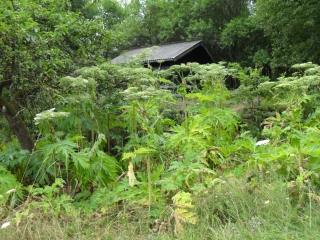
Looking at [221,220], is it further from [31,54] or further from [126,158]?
[31,54]

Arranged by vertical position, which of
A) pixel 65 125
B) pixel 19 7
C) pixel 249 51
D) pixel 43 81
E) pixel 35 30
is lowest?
pixel 249 51

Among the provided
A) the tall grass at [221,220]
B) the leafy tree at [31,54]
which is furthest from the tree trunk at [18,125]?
the tall grass at [221,220]

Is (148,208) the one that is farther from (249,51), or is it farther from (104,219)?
(249,51)

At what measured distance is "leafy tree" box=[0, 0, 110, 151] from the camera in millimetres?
3828

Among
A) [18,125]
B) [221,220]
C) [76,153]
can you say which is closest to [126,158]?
[76,153]

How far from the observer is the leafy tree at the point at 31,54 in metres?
3.83

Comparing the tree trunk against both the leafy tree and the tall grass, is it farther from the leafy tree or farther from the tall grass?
the tall grass

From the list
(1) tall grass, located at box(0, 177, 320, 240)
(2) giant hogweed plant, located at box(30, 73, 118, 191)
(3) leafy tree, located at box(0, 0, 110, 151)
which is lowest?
(1) tall grass, located at box(0, 177, 320, 240)

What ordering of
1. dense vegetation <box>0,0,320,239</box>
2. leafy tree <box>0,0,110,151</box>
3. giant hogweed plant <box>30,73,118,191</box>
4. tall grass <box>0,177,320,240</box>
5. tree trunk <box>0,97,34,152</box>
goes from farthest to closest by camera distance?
tree trunk <box>0,97,34,152</box>, leafy tree <box>0,0,110,151</box>, giant hogweed plant <box>30,73,118,191</box>, dense vegetation <box>0,0,320,239</box>, tall grass <box>0,177,320,240</box>

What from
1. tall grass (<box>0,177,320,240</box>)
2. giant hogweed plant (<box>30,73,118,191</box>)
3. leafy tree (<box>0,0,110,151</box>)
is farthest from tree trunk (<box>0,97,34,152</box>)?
tall grass (<box>0,177,320,240</box>)

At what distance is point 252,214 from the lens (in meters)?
2.56

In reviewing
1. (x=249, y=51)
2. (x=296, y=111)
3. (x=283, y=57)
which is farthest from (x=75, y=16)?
(x=249, y=51)

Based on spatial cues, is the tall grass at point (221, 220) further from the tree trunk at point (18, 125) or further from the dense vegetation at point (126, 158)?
the tree trunk at point (18, 125)

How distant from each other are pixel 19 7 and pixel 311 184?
4.18m
